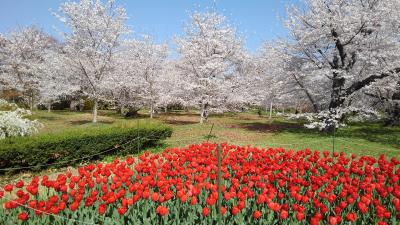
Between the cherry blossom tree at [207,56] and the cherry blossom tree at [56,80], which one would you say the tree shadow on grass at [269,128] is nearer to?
the cherry blossom tree at [207,56]

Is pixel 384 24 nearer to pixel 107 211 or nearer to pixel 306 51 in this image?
pixel 306 51

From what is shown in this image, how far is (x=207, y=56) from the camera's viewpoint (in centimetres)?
2577

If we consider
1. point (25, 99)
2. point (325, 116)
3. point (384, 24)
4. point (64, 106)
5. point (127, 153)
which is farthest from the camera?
point (64, 106)

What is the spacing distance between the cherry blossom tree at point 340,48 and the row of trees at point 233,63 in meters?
0.05

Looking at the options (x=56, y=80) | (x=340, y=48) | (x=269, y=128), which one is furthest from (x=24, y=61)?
(x=340, y=48)

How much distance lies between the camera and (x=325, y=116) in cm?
1817

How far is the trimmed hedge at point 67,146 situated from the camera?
9578mm

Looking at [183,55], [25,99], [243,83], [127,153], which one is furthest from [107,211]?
[25,99]

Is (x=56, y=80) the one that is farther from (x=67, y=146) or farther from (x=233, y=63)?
(x=67, y=146)

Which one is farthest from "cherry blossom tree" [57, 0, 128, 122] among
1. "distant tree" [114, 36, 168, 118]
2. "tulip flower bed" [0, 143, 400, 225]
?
"tulip flower bed" [0, 143, 400, 225]

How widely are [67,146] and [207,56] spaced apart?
16.6 m

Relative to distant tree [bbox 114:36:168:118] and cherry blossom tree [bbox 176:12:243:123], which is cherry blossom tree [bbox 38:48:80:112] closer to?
distant tree [bbox 114:36:168:118]

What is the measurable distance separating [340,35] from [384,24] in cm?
201

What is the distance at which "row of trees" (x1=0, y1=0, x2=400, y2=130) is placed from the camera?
17344mm
